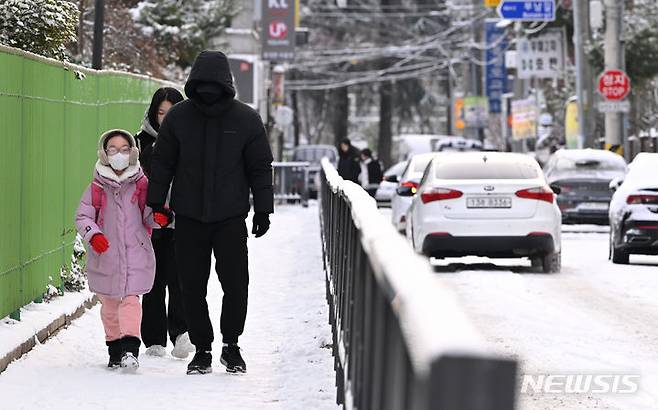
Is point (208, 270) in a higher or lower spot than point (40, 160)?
lower

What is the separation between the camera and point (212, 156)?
31.7 ft

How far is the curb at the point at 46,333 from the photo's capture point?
33.2ft

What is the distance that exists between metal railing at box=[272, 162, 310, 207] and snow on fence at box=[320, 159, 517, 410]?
3677 cm

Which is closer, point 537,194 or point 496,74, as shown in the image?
point 537,194

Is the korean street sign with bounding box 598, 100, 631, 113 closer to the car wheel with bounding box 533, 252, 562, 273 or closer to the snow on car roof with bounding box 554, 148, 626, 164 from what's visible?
the snow on car roof with bounding box 554, 148, 626, 164

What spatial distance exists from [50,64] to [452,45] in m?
73.3

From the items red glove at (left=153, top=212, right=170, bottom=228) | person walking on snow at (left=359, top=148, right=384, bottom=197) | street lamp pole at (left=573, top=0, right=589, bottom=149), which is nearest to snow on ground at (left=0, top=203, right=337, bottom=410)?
red glove at (left=153, top=212, right=170, bottom=228)

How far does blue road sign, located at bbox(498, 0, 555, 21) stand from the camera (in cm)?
5025

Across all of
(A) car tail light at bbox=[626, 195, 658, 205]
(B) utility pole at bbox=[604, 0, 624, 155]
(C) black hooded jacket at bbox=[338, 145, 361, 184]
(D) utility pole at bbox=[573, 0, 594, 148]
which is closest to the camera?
(A) car tail light at bbox=[626, 195, 658, 205]

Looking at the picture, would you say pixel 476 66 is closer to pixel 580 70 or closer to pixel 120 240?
pixel 580 70

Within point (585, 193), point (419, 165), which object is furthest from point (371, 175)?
point (419, 165)

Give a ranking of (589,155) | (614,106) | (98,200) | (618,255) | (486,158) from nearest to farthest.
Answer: (98,200) → (486,158) → (618,255) → (589,155) → (614,106)

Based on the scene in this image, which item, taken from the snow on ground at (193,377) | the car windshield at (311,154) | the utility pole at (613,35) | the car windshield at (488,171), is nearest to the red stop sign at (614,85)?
the utility pole at (613,35)

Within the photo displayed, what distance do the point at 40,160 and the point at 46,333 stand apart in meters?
1.41
